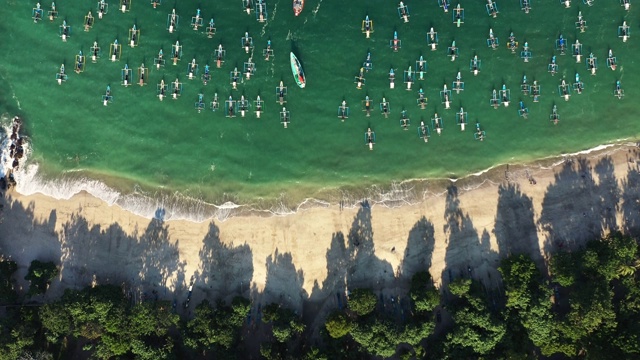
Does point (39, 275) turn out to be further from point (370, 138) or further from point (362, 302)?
point (370, 138)

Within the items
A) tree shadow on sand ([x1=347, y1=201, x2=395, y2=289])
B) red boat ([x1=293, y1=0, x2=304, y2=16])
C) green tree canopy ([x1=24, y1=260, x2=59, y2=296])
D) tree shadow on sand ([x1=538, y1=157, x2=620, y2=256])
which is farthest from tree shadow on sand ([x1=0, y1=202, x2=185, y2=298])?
tree shadow on sand ([x1=538, y1=157, x2=620, y2=256])

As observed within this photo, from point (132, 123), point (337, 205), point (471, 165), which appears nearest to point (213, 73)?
point (132, 123)

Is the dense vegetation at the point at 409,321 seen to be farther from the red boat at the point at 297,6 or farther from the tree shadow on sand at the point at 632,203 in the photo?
the red boat at the point at 297,6

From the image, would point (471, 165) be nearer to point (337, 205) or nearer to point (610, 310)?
point (337, 205)

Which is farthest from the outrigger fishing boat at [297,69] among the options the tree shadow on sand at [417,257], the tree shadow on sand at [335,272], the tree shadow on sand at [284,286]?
the tree shadow on sand at [417,257]

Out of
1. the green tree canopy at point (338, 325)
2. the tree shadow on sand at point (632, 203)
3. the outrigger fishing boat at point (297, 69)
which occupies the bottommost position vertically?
the green tree canopy at point (338, 325)

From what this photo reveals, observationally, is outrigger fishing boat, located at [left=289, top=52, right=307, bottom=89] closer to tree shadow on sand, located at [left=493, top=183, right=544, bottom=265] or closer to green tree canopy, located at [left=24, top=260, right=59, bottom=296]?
tree shadow on sand, located at [left=493, top=183, right=544, bottom=265]

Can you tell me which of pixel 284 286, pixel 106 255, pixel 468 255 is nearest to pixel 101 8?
pixel 106 255
